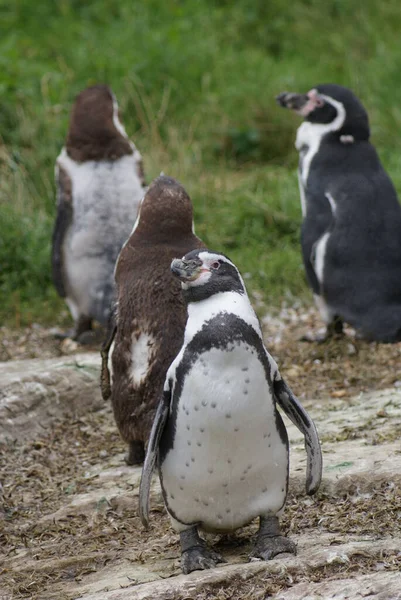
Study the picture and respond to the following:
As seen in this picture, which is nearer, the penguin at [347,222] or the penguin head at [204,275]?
the penguin head at [204,275]

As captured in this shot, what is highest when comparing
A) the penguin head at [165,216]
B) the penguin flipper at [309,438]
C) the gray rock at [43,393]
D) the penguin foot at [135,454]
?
the penguin head at [165,216]

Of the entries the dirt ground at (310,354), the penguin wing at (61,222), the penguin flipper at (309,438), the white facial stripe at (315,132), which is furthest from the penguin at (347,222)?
the penguin flipper at (309,438)

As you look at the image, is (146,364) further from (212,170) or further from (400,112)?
(400,112)

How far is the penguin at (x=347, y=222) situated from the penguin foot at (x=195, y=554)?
2.35m

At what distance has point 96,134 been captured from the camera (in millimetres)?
6180

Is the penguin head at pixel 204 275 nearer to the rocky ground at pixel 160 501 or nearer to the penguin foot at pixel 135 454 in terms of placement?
the rocky ground at pixel 160 501

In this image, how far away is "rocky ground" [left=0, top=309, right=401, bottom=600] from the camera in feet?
9.69

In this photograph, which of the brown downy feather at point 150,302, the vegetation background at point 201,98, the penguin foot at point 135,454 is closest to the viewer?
the brown downy feather at point 150,302

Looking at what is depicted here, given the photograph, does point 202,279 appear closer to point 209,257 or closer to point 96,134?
point 209,257

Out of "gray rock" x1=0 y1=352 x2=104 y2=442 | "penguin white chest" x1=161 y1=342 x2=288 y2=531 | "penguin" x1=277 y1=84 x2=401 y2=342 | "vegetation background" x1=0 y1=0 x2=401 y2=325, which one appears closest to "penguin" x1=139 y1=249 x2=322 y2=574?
"penguin white chest" x1=161 y1=342 x2=288 y2=531

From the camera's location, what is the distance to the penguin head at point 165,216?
4043mm

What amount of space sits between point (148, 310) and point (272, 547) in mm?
1118

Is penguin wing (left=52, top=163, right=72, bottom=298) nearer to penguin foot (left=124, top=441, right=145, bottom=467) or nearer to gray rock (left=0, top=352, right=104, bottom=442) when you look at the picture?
gray rock (left=0, top=352, right=104, bottom=442)

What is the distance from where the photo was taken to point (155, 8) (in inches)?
467
